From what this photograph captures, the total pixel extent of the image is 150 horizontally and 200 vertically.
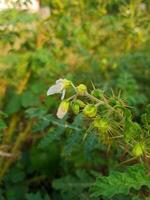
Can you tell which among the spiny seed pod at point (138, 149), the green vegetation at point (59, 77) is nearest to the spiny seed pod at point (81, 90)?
the spiny seed pod at point (138, 149)

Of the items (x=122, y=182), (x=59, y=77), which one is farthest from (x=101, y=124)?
(x=59, y=77)

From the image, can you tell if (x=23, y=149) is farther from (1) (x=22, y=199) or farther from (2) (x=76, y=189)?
(2) (x=76, y=189)

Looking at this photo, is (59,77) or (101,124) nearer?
(101,124)

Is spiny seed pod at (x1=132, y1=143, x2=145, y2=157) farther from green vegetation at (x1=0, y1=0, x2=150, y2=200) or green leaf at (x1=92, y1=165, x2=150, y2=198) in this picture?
green vegetation at (x1=0, y1=0, x2=150, y2=200)

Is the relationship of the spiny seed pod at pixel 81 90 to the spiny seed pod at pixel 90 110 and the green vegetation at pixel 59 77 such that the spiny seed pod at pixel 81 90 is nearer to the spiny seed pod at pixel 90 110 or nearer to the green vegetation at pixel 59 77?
the spiny seed pod at pixel 90 110

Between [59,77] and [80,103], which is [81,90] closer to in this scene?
[80,103]

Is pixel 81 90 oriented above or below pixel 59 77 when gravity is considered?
above
